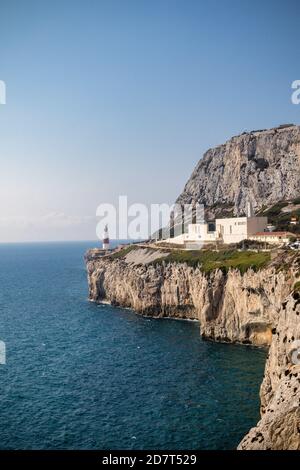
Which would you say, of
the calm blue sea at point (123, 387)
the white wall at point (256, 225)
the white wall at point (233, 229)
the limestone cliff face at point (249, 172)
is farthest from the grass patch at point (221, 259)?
the limestone cliff face at point (249, 172)

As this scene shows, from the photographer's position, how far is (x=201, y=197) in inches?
6668

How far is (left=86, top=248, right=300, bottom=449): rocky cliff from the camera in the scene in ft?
90.4

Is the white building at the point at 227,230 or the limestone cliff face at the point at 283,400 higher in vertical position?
the white building at the point at 227,230

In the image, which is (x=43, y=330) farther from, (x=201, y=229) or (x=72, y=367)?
(x=201, y=229)

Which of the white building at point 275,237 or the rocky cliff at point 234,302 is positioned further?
the white building at point 275,237

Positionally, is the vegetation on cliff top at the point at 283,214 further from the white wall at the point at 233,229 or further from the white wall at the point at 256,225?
the white wall at the point at 233,229

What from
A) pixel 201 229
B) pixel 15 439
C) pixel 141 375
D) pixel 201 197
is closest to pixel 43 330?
pixel 141 375

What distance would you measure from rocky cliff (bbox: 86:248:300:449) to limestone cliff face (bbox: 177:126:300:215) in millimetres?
50833

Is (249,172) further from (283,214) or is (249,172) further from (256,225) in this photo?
(256,225)

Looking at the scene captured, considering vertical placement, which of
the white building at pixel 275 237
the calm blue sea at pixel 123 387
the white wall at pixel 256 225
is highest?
the white wall at pixel 256 225

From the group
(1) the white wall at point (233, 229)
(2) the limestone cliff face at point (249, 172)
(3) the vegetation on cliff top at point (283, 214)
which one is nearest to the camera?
(1) the white wall at point (233, 229)

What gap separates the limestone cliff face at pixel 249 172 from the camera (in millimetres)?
142125

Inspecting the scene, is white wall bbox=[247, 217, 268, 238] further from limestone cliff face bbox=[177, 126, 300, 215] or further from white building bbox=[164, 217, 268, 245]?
limestone cliff face bbox=[177, 126, 300, 215]

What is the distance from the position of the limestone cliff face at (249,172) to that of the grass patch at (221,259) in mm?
54600
